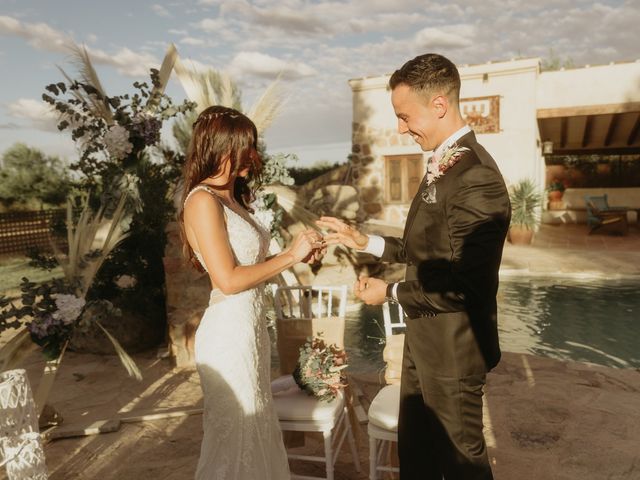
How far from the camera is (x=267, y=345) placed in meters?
2.51

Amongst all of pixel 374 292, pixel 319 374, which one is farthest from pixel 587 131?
pixel 374 292

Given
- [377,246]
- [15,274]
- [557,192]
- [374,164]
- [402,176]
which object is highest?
[374,164]

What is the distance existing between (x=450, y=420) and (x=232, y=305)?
1.07 m

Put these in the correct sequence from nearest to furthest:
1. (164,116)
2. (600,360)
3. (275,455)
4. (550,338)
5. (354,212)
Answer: (275,455)
(164,116)
(600,360)
(550,338)
(354,212)

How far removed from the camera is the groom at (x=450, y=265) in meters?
1.91

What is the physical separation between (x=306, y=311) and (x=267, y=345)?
88 cm

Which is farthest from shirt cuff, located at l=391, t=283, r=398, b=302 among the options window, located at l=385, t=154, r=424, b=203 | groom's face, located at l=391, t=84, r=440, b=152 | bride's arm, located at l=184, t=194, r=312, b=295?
window, located at l=385, t=154, r=424, b=203

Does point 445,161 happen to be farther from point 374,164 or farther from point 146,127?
point 374,164

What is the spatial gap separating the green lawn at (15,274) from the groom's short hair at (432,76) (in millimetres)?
8378

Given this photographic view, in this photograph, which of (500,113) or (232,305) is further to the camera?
(500,113)

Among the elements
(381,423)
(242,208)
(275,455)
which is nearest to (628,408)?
(381,423)

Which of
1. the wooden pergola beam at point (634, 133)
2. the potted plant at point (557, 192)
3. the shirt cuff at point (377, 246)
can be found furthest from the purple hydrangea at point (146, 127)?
the potted plant at point (557, 192)

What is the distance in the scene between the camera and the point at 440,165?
207cm

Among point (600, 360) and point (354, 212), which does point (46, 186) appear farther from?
point (600, 360)
